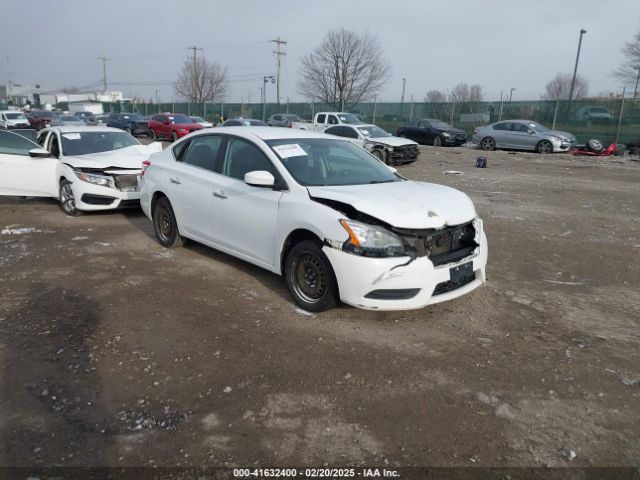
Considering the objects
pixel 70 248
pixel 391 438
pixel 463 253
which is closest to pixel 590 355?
pixel 463 253

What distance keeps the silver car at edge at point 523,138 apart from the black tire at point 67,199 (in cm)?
1897

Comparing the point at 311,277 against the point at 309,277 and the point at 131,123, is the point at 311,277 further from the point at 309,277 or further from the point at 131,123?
the point at 131,123

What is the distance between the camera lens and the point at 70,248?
261 inches

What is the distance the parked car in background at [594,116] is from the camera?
24.1 meters

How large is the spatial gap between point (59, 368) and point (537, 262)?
5.38m

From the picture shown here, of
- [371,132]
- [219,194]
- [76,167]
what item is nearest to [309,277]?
[219,194]

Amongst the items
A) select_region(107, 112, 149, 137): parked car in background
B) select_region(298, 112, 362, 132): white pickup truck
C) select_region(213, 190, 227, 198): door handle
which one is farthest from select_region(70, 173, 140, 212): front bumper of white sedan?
select_region(107, 112, 149, 137): parked car in background

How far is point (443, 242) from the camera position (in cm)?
435

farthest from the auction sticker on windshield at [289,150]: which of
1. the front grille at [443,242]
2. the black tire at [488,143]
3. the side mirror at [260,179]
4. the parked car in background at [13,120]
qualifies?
the parked car in background at [13,120]

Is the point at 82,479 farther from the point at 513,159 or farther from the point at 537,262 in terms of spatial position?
the point at 513,159

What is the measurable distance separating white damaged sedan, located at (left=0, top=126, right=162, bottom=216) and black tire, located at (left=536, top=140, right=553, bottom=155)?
1745 centimetres

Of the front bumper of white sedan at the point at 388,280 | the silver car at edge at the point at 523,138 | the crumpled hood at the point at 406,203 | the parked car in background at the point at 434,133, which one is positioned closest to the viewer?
the front bumper of white sedan at the point at 388,280

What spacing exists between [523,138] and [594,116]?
5686 millimetres

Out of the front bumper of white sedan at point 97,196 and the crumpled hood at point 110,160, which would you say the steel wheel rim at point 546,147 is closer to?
the crumpled hood at point 110,160
